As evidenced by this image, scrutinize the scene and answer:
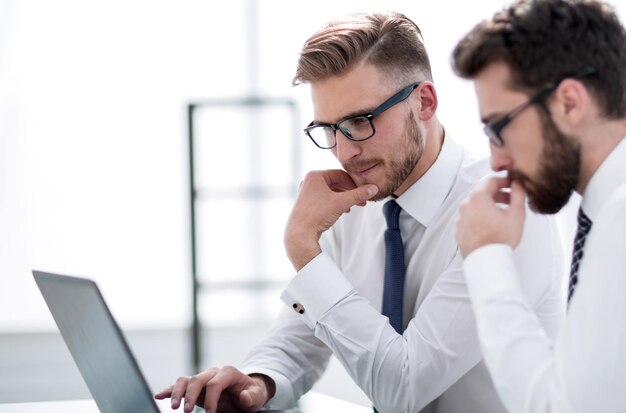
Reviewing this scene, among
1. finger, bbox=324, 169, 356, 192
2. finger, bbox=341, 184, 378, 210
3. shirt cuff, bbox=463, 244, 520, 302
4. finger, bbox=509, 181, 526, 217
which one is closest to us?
shirt cuff, bbox=463, 244, 520, 302

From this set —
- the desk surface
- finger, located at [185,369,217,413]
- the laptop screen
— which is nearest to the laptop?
the laptop screen

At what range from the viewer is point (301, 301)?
182 centimetres

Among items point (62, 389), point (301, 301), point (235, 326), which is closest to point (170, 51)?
point (235, 326)

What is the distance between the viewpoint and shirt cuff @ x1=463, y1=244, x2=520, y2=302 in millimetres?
1264

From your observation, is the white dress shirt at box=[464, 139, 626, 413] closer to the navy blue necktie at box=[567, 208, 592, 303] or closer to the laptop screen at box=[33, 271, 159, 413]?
the navy blue necktie at box=[567, 208, 592, 303]

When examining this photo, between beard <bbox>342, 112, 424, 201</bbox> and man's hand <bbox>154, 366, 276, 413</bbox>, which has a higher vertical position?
beard <bbox>342, 112, 424, 201</bbox>

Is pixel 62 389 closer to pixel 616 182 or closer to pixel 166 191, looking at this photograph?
pixel 166 191

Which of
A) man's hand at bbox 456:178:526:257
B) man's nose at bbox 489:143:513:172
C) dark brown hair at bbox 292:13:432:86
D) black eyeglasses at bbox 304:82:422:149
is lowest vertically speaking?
man's hand at bbox 456:178:526:257

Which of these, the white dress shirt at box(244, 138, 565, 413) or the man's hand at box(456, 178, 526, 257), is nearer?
the man's hand at box(456, 178, 526, 257)

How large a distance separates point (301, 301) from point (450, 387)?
389mm

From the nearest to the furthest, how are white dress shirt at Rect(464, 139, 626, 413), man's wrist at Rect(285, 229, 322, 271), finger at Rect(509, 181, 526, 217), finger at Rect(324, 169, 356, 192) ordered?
white dress shirt at Rect(464, 139, 626, 413)
finger at Rect(509, 181, 526, 217)
man's wrist at Rect(285, 229, 322, 271)
finger at Rect(324, 169, 356, 192)

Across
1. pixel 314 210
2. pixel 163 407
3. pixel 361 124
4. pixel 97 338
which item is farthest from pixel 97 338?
pixel 361 124

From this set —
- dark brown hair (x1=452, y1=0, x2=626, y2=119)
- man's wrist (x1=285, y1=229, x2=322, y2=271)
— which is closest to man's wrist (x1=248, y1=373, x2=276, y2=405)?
man's wrist (x1=285, y1=229, x2=322, y2=271)

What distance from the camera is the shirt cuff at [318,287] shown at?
1.79m
